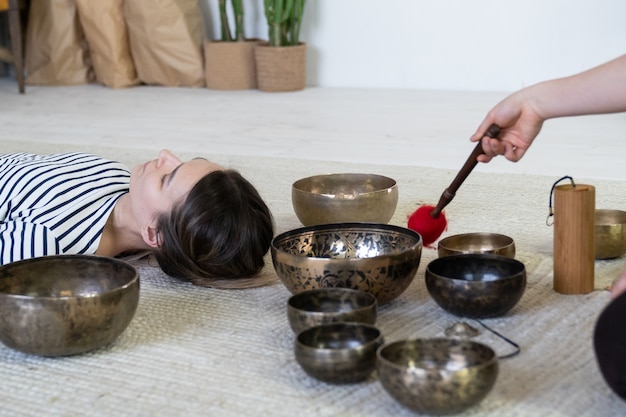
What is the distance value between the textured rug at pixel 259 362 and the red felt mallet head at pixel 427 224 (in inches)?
2.3

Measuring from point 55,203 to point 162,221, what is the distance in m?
0.23

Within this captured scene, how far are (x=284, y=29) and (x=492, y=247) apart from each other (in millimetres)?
2582

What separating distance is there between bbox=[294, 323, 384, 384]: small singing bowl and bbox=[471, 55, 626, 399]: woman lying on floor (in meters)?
0.27

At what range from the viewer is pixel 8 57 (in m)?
4.27

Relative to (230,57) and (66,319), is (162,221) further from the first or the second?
(230,57)

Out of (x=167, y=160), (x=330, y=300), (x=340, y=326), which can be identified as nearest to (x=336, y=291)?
(x=330, y=300)

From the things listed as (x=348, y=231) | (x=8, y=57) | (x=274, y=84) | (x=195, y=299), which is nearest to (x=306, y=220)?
(x=348, y=231)

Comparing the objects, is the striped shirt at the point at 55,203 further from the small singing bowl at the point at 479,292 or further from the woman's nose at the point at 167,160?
the small singing bowl at the point at 479,292

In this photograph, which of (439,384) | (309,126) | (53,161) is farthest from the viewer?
(309,126)

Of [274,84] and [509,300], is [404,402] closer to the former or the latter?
[509,300]

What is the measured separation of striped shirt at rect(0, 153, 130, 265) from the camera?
5.12ft

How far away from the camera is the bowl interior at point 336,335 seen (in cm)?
118

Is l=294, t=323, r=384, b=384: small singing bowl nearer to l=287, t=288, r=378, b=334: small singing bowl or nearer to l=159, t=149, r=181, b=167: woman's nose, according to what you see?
Result: l=287, t=288, r=378, b=334: small singing bowl

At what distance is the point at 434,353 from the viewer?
44.5 inches
